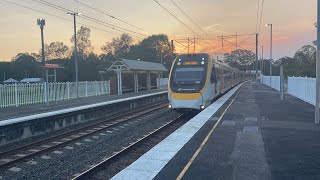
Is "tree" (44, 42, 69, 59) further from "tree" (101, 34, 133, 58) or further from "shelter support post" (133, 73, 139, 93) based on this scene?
"shelter support post" (133, 73, 139, 93)

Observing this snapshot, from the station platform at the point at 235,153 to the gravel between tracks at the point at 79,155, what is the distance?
1.94m

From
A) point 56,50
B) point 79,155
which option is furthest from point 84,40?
point 79,155

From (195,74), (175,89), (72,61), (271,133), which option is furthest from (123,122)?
(72,61)

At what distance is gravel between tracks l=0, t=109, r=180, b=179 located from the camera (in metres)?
8.79

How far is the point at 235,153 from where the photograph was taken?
894 cm

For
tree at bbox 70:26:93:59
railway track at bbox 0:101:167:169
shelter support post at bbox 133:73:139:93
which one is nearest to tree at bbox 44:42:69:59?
tree at bbox 70:26:93:59

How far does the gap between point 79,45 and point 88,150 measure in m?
84.7

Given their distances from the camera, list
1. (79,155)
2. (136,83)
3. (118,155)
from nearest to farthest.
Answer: (118,155), (79,155), (136,83)

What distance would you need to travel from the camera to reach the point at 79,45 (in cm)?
9288

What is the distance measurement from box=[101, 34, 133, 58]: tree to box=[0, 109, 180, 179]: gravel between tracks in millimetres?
93447

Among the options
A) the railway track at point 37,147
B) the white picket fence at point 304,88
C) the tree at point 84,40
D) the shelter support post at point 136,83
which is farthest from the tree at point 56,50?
the railway track at point 37,147

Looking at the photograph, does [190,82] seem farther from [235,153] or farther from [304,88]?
[304,88]

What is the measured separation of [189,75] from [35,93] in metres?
14.1

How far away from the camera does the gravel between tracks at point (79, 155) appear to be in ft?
28.8
